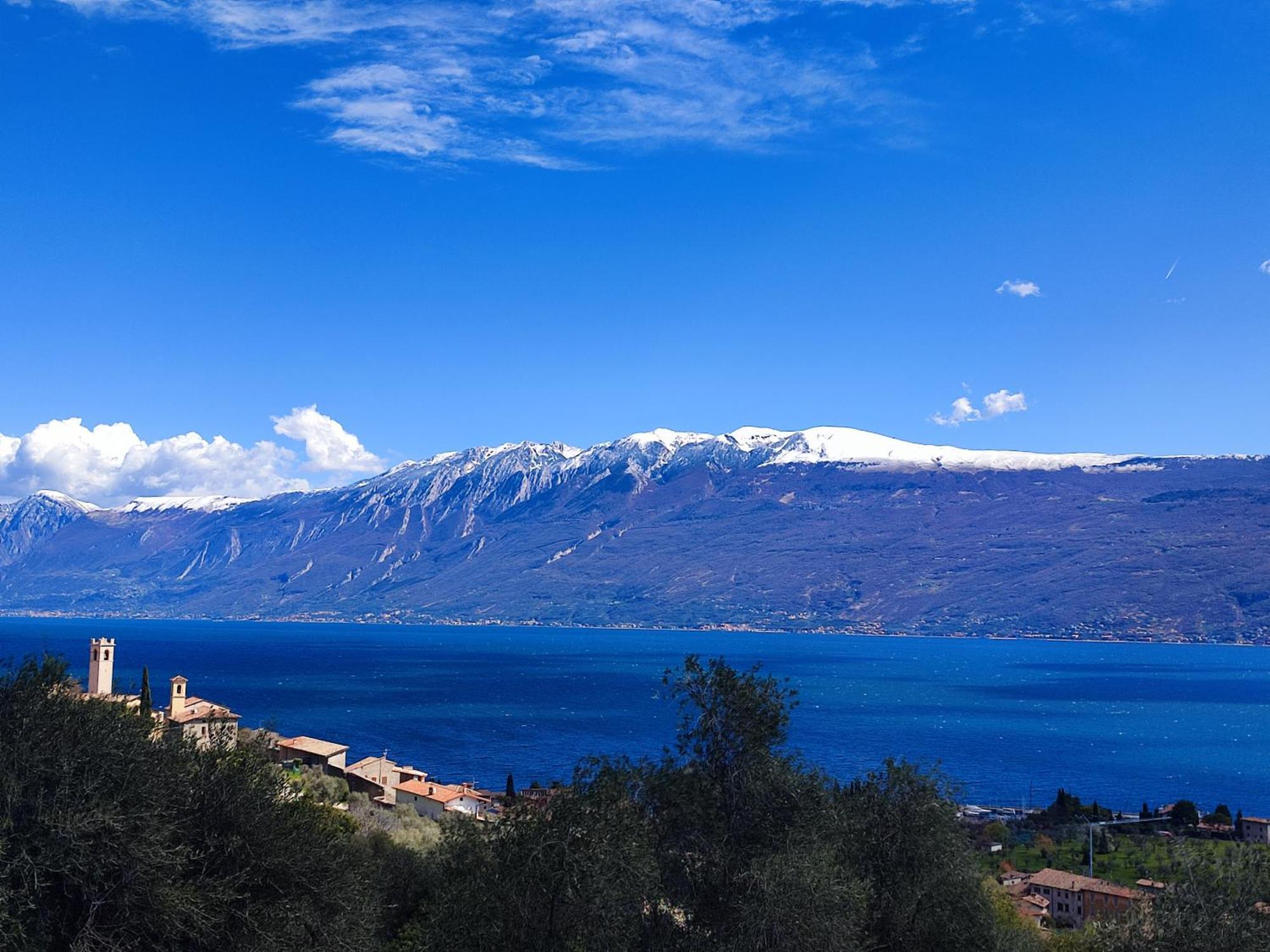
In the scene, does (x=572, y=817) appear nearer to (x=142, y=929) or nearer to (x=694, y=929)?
(x=694, y=929)

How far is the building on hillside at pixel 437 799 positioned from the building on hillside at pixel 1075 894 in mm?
26651

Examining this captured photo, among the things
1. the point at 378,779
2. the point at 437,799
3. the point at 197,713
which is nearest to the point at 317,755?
the point at 378,779

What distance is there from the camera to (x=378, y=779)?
187ft

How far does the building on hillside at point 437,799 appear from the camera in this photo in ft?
176

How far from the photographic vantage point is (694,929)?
18.5m

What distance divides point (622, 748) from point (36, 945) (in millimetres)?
86783

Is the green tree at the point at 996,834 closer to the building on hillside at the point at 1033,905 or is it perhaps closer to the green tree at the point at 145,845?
the building on hillside at the point at 1033,905

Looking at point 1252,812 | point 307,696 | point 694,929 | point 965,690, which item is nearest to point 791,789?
point 694,929

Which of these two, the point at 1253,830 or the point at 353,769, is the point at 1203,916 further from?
the point at 1253,830

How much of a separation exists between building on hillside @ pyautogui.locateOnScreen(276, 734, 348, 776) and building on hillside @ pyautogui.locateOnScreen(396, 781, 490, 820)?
3.73 meters

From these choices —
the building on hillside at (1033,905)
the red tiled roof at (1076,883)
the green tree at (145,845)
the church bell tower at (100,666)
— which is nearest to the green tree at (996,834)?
the red tiled roof at (1076,883)

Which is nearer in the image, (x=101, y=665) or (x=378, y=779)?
(x=378, y=779)

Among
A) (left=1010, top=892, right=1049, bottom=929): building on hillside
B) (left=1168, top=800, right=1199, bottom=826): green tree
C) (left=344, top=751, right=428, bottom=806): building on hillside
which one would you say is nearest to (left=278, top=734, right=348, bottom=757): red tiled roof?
(left=344, top=751, right=428, bottom=806): building on hillside

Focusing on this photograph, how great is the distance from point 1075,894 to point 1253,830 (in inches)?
1093
